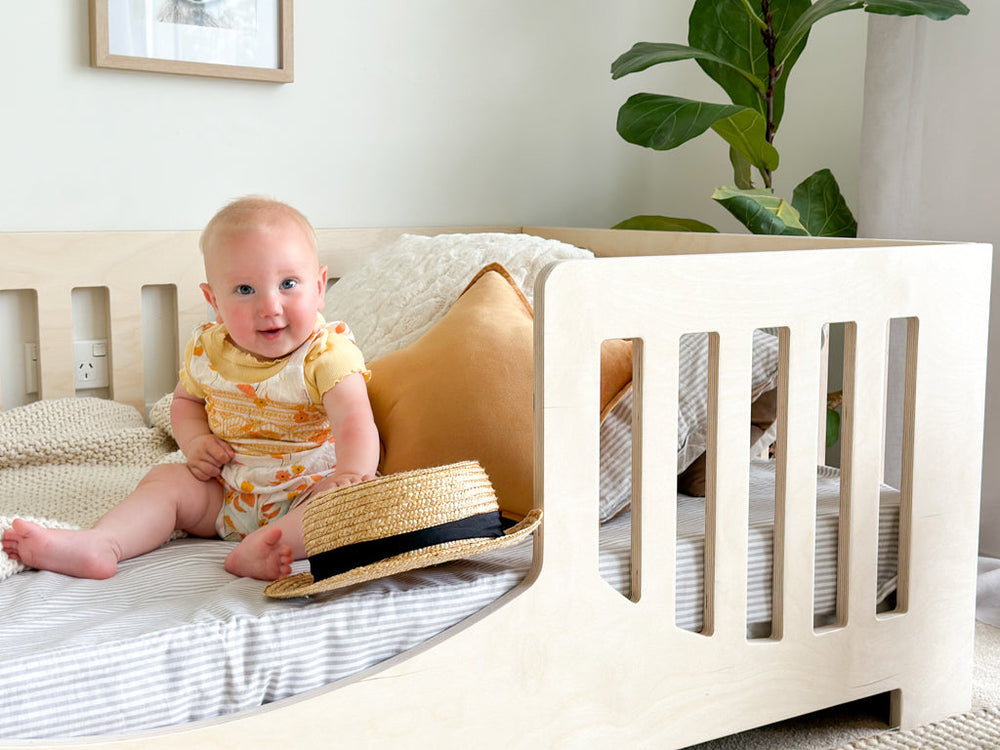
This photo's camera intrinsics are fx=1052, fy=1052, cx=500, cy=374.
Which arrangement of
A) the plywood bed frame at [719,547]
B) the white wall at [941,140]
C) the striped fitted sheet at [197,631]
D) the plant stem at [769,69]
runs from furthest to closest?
the plant stem at [769,69] → the white wall at [941,140] → the plywood bed frame at [719,547] → the striped fitted sheet at [197,631]

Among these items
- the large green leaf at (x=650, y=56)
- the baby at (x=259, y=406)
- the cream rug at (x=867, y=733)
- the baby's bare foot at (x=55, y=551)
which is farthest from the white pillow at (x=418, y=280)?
the cream rug at (x=867, y=733)

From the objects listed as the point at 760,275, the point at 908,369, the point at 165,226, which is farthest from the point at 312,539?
the point at 165,226

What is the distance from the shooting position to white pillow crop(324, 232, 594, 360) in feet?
4.50

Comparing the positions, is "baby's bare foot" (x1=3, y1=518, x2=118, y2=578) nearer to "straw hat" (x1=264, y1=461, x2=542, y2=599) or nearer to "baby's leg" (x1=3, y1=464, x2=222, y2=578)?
"baby's leg" (x1=3, y1=464, x2=222, y2=578)

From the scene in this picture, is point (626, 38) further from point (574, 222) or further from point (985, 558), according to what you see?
point (985, 558)

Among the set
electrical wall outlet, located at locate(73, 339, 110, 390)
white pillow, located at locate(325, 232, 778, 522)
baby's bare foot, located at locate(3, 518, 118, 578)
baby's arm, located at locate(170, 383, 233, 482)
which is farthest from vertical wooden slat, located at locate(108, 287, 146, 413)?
baby's bare foot, located at locate(3, 518, 118, 578)

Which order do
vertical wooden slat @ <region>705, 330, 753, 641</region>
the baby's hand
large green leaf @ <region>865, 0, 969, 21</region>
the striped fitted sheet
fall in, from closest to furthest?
the striped fitted sheet → vertical wooden slat @ <region>705, 330, 753, 641</region> → the baby's hand → large green leaf @ <region>865, 0, 969, 21</region>

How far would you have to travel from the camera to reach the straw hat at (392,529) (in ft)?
2.80

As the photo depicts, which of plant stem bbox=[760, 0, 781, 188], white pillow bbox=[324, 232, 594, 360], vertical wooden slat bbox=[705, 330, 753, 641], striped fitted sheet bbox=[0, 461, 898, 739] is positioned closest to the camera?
striped fitted sheet bbox=[0, 461, 898, 739]

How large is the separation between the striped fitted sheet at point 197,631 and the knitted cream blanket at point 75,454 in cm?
22

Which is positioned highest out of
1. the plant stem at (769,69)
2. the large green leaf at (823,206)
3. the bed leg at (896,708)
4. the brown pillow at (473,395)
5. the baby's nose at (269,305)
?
the plant stem at (769,69)

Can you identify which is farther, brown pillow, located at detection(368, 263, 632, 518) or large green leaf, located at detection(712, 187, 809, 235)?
large green leaf, located at detection(712, 187, 809, 235)

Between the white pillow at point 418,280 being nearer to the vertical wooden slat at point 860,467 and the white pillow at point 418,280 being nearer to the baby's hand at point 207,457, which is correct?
the baby's hand at point 207,457

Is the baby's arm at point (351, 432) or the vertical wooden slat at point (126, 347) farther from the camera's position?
the vertical wooden slat at point (126, 347)
